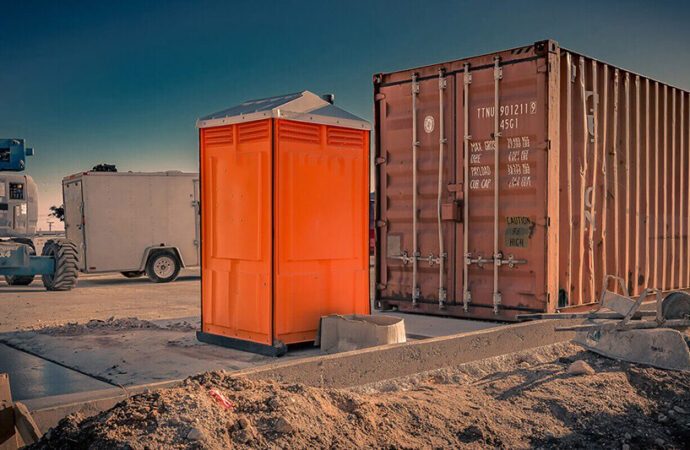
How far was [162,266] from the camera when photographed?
16.4 m

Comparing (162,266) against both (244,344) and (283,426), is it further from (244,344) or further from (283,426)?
(283,426)

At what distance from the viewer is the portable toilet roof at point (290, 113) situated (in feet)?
20.9

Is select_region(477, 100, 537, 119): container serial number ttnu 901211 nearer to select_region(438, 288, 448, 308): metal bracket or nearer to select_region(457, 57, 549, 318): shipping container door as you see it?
select_region(457, 57, 549, 318): shipping container door

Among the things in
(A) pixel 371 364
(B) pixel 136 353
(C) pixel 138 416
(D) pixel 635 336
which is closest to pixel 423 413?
(A) pixel 371 364

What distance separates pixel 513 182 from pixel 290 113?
291 centimetres

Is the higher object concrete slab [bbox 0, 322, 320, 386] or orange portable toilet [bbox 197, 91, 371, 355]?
orange portable toilet [bbox 197, 91, 371, 355]

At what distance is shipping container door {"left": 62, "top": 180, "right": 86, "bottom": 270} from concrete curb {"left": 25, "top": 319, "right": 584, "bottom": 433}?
12446 mm

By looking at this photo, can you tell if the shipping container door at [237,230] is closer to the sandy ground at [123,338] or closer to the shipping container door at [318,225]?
the shipping container door at [318,225]

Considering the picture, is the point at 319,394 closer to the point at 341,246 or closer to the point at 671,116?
the point at 341,246

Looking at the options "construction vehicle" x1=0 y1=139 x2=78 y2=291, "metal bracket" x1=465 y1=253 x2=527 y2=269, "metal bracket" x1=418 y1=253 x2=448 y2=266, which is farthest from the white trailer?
"metal bracket" x1=465 y1=253 x2=527 y2=269

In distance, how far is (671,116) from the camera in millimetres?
10180

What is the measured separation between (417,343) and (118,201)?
40.2 ft

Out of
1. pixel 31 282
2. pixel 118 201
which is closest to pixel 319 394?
pixel 118 201

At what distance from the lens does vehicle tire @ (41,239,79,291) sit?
14031 mm
